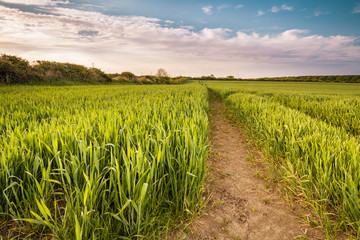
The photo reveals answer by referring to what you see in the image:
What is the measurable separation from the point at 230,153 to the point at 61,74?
2188 centimetres

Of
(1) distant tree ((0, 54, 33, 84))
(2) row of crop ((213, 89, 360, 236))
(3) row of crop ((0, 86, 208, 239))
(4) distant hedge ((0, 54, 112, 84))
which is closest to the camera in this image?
(3) row of crop ((0, 86, 208, 239))

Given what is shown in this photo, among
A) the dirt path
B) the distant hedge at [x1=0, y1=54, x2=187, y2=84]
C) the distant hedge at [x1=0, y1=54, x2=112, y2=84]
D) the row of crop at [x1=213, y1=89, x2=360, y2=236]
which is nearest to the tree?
the distant hedge at [x1=0, y1=54, x2=187, y2=84]

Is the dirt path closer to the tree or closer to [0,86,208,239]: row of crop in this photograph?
[0,86,208,239]: row of crop

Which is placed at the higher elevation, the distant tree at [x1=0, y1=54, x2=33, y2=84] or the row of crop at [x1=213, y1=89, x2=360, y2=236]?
the distant tree at [x1=0, y1=54, x2=33, y2=84]

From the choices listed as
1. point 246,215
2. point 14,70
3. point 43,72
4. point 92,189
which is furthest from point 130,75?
point 92,189

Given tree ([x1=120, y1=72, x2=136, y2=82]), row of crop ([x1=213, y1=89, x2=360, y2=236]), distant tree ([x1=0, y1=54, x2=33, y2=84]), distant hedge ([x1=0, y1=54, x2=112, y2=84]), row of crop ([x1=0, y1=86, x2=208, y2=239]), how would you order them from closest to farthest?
1. row of crop ([x1=0, y1=86, x2=208, y2=239])
2. row of crop ([x1=213, y1=89, x2=360, y2=236])
3. distant tree ([x1=0, y1=54, x2=33, y2=84])
4. distant hedge ([x1=0, y1=54, x2=112, y2=84])
5. tree ([x1=120, y1=72, x2=136, y2=82])

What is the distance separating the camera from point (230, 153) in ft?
13.1

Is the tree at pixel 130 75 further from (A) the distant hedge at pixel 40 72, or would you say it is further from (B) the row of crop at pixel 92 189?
(B) the row of crop at pixel 92 189

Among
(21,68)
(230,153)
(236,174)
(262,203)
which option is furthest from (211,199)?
(21,68)

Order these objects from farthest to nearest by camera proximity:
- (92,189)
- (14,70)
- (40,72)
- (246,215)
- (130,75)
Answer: (130,75), (40,72), (14,70), (246,215), (92,189)

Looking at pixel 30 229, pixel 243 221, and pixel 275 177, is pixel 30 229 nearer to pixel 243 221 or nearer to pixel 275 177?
pixel 243 221

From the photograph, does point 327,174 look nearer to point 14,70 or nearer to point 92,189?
point 92,189

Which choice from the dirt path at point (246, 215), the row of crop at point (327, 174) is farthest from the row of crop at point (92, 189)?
the row of crop at point (327, 174)

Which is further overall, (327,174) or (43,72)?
(43,72)
